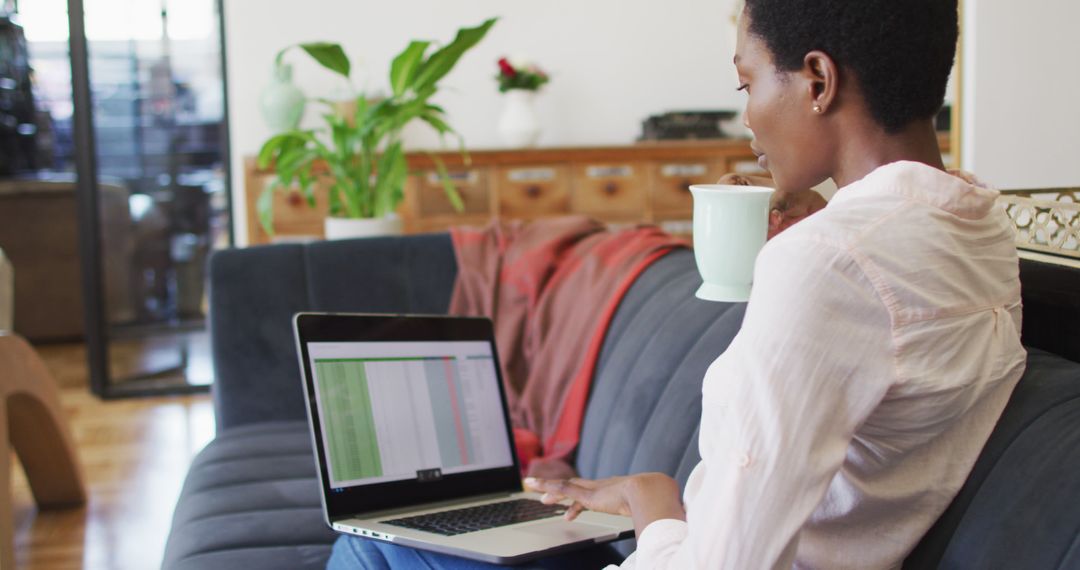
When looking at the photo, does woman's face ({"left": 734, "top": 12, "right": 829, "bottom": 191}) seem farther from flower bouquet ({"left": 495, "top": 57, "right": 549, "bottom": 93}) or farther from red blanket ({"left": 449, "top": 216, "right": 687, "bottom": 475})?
flower bouquet ({"left": 495, "top": 57, "right": 549, "bottom": 93})

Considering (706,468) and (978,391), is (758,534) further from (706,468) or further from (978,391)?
(978,391)

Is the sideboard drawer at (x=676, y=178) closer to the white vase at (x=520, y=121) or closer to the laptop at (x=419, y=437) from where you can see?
the white vase at (x=520, y=121)

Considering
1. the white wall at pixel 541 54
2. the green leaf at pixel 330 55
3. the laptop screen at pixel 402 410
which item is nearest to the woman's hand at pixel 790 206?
the laptop screen at pixel 402 410

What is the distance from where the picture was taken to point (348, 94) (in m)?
4.18

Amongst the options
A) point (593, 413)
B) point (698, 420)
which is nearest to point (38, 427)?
point (593, 413)

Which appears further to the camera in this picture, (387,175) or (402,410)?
(387,175)

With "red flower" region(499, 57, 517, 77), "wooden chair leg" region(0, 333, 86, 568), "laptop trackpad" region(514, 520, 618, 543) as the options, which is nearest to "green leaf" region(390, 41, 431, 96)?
"wooden chair leg" region(0, 333, 86, 568)

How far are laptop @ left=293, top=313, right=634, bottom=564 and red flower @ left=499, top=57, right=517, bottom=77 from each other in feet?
8.07

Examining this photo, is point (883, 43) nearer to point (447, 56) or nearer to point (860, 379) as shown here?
point (860, 379)

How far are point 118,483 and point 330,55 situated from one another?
61.5 inches

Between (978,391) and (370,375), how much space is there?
974 mm

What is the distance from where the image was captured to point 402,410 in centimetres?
161

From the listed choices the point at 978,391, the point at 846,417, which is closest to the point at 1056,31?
the point at 978,391

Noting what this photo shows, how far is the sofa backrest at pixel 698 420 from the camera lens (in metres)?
0.81
